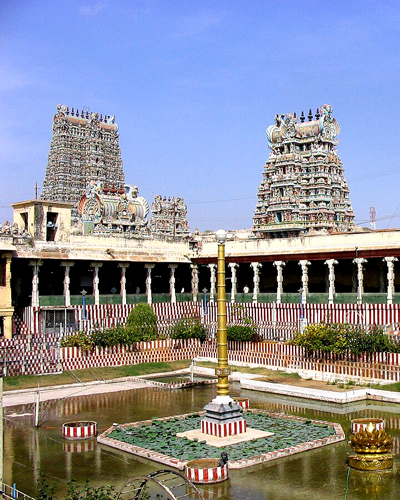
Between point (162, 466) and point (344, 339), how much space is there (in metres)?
14.7

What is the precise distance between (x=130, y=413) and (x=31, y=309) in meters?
15.5

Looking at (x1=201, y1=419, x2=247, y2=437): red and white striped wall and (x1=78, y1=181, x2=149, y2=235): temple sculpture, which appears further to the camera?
(x1=78, y1=181, x2=149, y2=235): temple sculpture

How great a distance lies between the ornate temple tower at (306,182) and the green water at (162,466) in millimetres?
41691

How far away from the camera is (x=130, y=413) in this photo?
24984 millimetres

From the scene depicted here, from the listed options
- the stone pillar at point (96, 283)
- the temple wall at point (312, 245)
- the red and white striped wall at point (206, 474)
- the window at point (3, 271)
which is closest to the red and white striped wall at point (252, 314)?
the window at point (3, 271)

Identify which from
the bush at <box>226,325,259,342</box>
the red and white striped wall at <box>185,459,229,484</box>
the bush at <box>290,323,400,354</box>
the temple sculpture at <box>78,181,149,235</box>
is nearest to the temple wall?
the bush at <box>226,325,259,342</box>

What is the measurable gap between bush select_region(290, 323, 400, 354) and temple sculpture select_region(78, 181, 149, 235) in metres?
40.3

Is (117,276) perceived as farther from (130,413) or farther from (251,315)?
(130,413)

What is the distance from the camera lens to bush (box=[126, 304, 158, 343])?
118 feet

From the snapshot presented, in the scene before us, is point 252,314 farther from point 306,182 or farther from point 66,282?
point 306,182

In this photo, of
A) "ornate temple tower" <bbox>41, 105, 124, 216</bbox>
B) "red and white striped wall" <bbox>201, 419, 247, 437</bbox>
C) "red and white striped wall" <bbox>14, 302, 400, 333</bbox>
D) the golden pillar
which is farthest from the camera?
"ornate temple tower" <bbox>41, 105, 124, 216</bbox>

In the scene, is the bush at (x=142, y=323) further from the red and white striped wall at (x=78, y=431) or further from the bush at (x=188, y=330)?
the red and white striped wall at (x=78, y=431)

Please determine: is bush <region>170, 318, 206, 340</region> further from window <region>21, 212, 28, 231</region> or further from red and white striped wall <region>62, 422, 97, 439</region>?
red and white striped wall <region>62, 422, 97, 439</region>

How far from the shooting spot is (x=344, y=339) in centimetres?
3061
